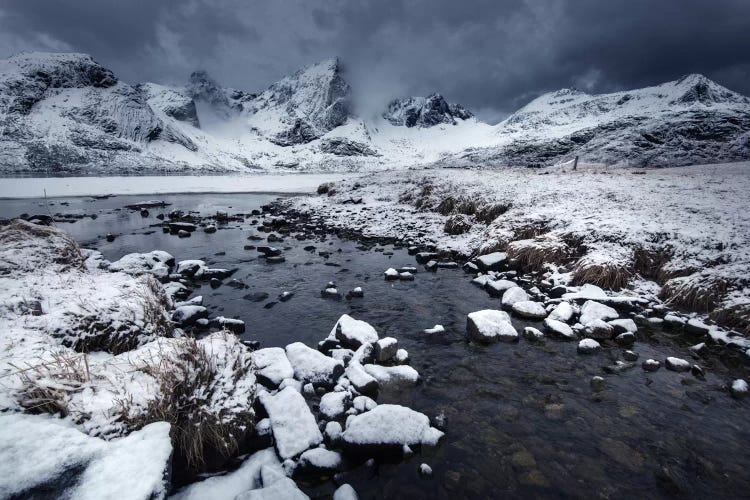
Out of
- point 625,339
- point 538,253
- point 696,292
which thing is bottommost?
point 625,339

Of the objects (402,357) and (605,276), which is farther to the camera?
(605,276)

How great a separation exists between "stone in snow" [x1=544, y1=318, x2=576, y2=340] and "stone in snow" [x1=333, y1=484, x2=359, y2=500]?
6.35 meters

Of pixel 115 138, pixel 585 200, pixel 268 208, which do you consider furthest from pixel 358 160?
pixel 585 200

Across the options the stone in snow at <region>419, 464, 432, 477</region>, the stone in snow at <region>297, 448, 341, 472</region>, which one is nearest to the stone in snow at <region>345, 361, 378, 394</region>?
the stone in snow at <region>297, 448, 341, 472</region>

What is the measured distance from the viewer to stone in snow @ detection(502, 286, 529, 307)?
9.80 metres

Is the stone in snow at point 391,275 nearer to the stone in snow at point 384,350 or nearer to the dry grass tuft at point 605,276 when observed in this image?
the stone in snow at point 384,350

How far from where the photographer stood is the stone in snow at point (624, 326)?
8047 millimetres

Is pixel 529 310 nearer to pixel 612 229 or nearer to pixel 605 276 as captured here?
pixel 605 276

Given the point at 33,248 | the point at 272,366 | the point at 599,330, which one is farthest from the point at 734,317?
the point at 33,248

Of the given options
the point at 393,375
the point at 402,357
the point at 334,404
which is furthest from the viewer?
the point at 402,357

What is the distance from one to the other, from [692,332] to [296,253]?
14576 millimetres

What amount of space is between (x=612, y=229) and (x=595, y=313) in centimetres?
570

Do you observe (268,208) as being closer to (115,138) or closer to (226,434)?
(226,434)

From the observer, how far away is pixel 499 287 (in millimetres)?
10898
